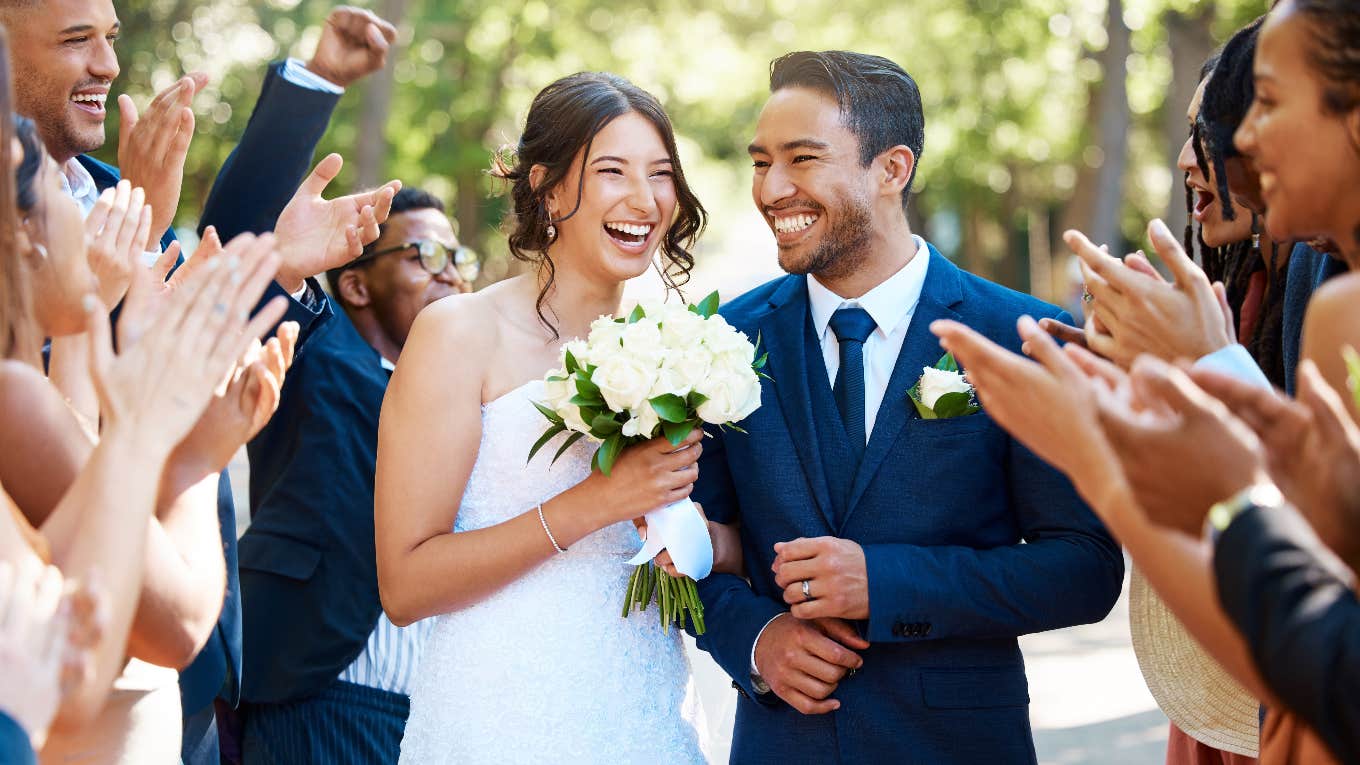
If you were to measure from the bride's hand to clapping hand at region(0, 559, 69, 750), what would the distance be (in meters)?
1.74

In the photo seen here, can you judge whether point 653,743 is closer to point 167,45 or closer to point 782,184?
point 782,184

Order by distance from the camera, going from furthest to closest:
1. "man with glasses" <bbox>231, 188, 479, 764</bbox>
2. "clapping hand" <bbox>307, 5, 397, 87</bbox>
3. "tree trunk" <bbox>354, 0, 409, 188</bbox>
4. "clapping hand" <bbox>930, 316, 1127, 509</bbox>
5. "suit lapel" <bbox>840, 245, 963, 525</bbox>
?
1. "tree trunk" <bbox>354, 0, 409, 188</bbox>
2. "clapping hand" <bbox>307, 5, 397, 87</bbox>
3. "man with glasses" <bbox>231, 188, 479, 764</bbox>
4. "suit lapel" <bbox>840, 245, 963, 525</bbox>
5. "clapping hand" <bbox>930, 316, 1127, 509</bbox>

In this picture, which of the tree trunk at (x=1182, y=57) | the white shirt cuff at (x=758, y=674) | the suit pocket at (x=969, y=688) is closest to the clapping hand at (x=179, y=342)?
the white shirt cuff at (x=758, y=674)

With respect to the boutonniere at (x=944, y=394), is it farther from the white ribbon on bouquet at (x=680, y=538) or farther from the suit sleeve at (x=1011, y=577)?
the white ribbon on bouquet at (x=680, y=538)

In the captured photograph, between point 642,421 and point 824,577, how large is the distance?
0.64m

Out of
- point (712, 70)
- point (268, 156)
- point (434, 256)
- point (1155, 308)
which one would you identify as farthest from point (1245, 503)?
point (712, 70)

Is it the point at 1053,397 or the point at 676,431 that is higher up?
A: the point at 1053,397

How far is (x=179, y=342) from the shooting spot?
8.50ft

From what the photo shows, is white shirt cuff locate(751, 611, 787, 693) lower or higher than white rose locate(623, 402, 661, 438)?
lower

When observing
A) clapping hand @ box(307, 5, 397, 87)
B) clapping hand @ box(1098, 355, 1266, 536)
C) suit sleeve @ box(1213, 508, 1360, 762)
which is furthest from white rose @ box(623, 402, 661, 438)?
clapping hand @ box(307, 5, 397, 87)

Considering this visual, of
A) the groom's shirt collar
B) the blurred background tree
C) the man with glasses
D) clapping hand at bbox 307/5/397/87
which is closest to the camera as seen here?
the groom's shirt collar

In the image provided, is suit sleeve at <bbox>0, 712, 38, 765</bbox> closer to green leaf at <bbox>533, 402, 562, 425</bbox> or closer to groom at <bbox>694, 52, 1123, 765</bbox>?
green leaf at <bbox>533, 402, 562, 425</bbox>

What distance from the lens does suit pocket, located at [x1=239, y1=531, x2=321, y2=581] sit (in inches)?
194

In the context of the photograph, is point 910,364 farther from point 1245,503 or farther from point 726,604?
point 1245,503
